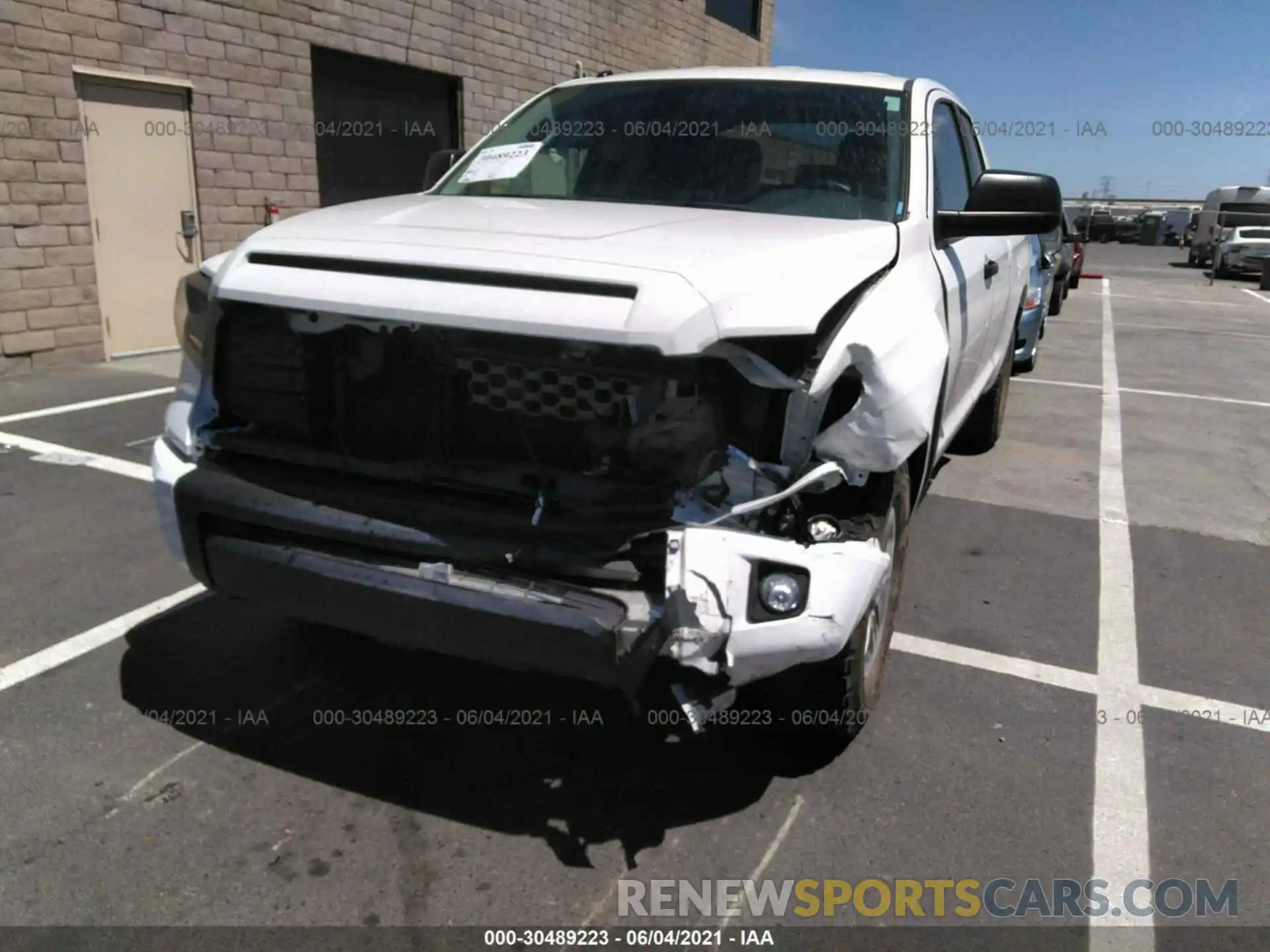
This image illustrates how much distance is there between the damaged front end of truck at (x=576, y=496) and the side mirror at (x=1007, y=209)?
0.91m

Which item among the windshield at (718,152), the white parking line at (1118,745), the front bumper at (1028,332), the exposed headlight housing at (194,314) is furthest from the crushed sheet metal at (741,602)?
the front bumper at (1028,332)

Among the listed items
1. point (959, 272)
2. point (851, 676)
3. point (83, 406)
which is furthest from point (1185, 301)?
point (851, 676)

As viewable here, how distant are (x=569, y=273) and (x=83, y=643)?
8.03 ft

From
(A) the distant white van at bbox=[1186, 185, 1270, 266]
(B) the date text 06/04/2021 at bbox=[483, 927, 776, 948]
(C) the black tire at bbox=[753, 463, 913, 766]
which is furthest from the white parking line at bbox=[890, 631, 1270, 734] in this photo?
(A) the distant white van at bbox=[1186, 185, 1270, 266]

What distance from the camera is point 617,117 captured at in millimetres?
3865

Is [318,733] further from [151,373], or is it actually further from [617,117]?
[151,373]

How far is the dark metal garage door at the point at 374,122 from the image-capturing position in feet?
33.9

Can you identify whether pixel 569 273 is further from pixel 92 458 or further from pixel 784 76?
pixel 92 458

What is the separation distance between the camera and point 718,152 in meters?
3.54

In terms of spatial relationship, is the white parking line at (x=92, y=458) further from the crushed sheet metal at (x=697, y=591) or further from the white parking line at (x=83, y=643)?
the crushed sheet metal at (x=697, y=591)

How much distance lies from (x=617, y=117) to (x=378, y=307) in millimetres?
1916

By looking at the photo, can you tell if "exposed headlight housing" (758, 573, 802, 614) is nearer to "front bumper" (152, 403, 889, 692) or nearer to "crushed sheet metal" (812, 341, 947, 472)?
"front bumper" (152, 403, 889, 692)

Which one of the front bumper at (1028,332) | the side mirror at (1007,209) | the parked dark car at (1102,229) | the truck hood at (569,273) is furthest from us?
the parked dark car at (1102,229)

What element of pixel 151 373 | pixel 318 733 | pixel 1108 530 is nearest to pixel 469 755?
pixel 318 733
